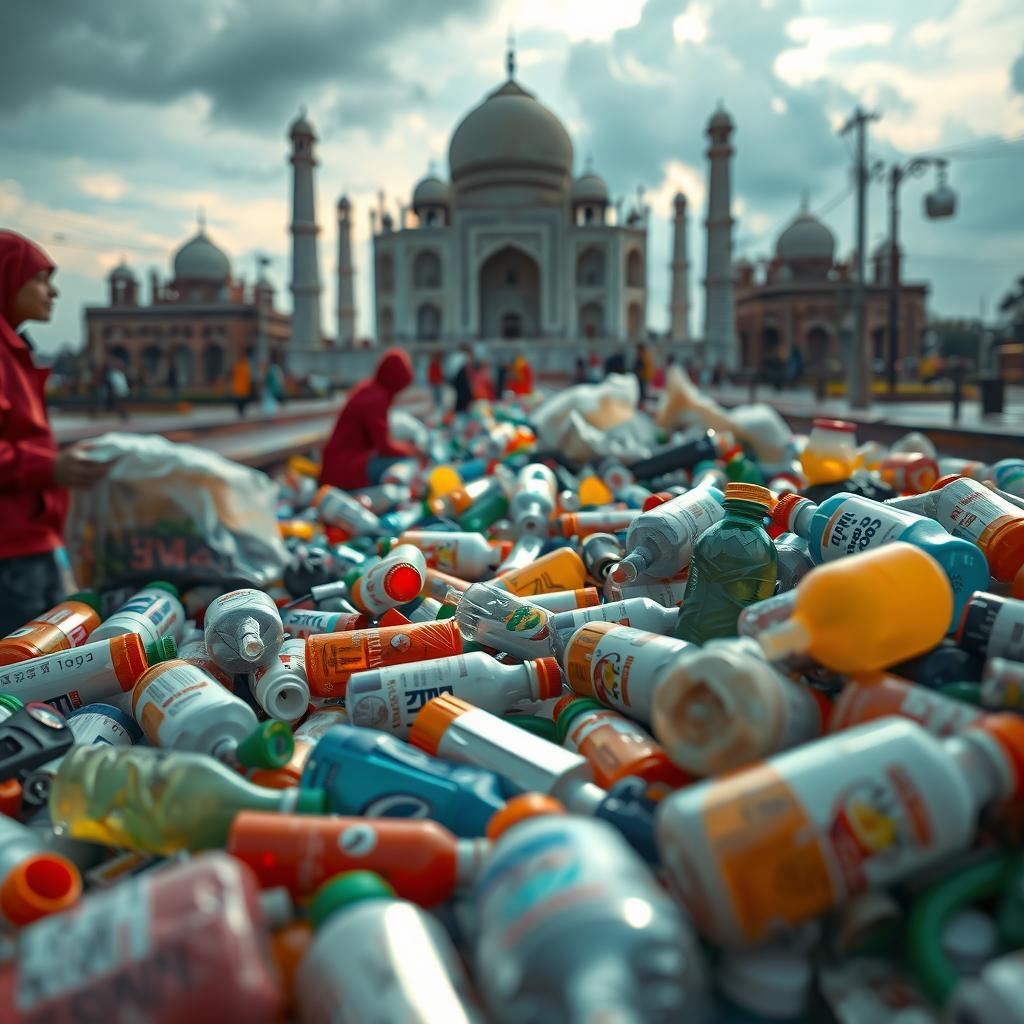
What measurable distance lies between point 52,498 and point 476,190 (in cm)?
4055

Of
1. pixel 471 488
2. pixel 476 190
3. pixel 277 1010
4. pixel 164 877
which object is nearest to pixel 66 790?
pixel 164 877

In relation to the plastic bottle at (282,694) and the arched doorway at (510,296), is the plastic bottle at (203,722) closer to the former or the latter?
the plastic bottle at (282,694)

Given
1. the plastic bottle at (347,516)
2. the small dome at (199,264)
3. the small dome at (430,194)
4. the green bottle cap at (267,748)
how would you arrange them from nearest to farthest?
the green bottle cap at (267,748) → the plastic bottle at (347,516) → the small dome at (430,194) → the small dome at (199,264)

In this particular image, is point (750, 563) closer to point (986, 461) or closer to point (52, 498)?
point (52, 498)

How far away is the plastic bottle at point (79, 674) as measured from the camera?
1.83m

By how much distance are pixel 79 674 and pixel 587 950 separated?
4.73 ft

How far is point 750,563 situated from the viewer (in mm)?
1775

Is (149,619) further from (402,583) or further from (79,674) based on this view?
(402,583)

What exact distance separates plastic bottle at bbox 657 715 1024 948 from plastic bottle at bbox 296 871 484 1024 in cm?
29

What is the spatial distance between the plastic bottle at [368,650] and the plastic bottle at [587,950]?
0.97m

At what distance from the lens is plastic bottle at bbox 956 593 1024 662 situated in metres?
1.38

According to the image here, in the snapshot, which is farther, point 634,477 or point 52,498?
point 634,477

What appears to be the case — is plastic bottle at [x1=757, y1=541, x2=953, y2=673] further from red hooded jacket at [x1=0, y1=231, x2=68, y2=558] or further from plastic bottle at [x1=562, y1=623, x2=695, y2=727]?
red hooded jacket at [x1=0, y1=231, x2=68, y2=558]

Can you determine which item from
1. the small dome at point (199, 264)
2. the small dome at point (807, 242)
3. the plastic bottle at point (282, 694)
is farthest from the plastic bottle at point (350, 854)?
the small dome at point (199, 264)
